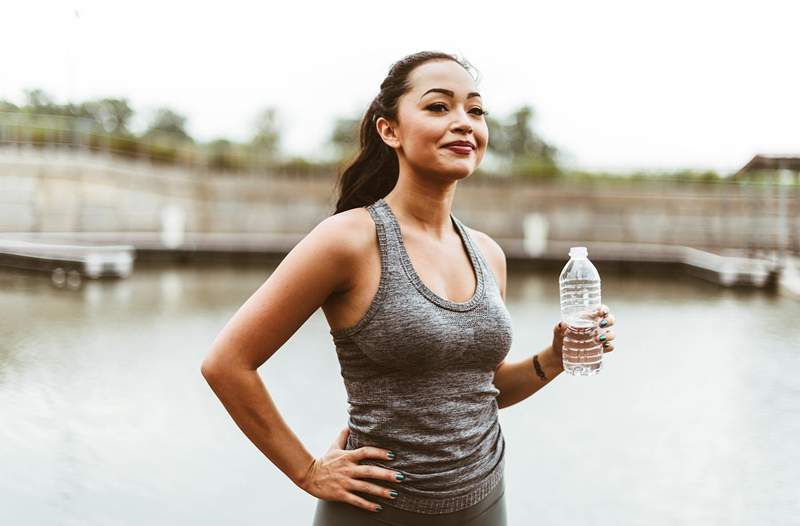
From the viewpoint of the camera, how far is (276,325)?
1.51 meters

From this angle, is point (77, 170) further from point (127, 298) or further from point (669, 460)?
point (669, 460)

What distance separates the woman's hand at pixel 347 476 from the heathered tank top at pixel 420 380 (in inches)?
0.8

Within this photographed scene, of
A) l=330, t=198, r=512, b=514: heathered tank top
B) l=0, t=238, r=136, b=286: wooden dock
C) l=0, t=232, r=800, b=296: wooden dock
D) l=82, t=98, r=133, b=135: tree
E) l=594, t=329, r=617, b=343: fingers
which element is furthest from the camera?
l=82, t=98, r=133, b=135: tree

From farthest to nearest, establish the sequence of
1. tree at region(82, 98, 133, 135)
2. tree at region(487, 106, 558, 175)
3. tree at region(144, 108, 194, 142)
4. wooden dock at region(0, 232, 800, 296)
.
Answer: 1. tree at region(144, 108, 194, 142)
2. tree at region(82, 98, 133, 135)
3. tree at region(487, 106, 558, 175)
4. wooden dock at region(0, 232, 800, 296)

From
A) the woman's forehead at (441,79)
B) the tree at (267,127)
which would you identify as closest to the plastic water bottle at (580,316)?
the woman's forehead at (441,79)

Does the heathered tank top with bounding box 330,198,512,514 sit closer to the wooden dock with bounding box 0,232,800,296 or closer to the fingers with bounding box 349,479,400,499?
the fingers with bounding box 349,479,400,499

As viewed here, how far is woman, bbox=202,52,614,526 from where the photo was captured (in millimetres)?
1479

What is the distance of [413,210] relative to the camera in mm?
1667

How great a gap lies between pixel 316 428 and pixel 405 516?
4.07 metres

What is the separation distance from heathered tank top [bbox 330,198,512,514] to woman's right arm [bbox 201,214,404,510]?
0.19 ft

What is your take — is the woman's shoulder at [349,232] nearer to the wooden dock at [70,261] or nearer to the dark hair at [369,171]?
the dark hair at [369,171]

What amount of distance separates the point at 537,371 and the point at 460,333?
1.76ft

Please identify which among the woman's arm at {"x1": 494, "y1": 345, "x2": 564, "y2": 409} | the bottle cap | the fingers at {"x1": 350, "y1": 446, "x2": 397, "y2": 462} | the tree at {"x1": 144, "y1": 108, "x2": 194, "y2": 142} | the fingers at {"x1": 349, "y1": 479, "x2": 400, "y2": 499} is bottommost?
the fingers at {"x1": 349, "y1": 479, "x2": 400, "y2": 499}

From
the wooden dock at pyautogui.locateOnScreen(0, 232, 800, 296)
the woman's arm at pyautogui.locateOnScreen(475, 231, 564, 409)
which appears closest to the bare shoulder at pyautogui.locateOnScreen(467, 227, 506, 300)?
the woman's arm at pyautogui.locateOnScreen(475, 231, 564, 409)
